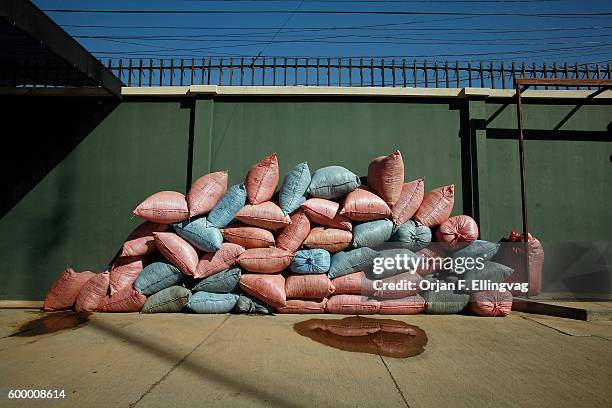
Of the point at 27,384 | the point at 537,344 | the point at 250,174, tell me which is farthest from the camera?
the point at 250,174

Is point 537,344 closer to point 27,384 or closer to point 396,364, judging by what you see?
point 396,364

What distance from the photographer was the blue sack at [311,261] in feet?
13.0

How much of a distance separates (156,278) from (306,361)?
2190 millimetres

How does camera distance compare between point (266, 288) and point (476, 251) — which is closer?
point (266, 288)

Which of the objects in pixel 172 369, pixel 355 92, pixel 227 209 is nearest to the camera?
pixel 172 369

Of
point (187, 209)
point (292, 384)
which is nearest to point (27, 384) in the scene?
point (292, 384)

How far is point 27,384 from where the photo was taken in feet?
7.09

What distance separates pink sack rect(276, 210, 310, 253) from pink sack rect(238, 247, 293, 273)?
119mm

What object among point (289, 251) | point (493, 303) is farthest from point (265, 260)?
point (493, 303)

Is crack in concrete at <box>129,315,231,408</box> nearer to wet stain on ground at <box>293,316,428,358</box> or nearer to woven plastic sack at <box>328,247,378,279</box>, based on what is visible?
wet stain on ground at <box>293,316,428,358</box>

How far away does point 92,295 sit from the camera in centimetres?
407

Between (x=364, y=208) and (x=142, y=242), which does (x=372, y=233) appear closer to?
(x=364, y=208)

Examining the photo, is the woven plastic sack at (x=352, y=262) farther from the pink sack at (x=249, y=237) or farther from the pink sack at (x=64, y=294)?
the pink sack at (x=64, y=294)

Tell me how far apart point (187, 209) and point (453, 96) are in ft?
13.1
